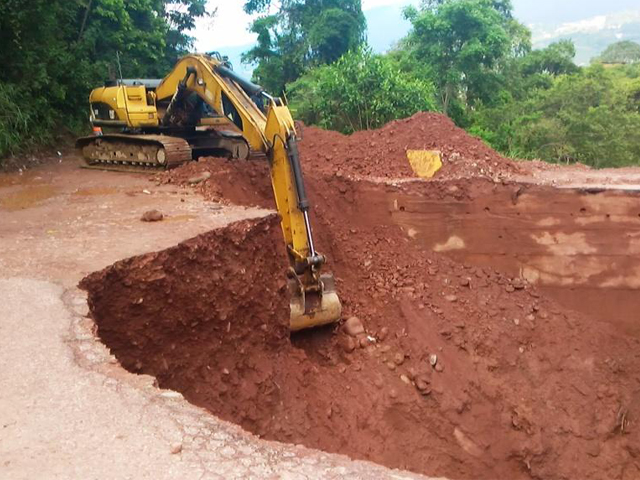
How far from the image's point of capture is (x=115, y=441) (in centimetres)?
271

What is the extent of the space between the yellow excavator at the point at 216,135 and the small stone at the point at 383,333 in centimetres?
91

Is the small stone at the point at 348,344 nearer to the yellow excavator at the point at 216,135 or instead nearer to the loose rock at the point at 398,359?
the yellow excavator at the point at 216,135

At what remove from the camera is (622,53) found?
50406 millimetres

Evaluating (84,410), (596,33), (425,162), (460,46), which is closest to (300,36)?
(460,46)

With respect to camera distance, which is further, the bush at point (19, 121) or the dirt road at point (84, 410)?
the bush at point (19, 121)

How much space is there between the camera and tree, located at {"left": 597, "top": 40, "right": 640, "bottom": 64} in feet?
161

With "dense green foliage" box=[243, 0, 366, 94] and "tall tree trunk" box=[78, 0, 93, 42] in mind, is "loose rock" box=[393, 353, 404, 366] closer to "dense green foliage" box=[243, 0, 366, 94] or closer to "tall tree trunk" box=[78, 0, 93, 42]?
"tall tree trunk" box=[78, 0, 93, 42]

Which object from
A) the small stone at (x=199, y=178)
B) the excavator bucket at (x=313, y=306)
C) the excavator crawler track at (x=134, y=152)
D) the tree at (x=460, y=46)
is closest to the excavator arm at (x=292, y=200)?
the excavator bucket at (x=313, y=306)

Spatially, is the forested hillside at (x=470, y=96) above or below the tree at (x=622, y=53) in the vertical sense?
below

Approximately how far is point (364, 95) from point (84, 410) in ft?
41.0

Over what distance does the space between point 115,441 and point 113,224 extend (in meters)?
4.16

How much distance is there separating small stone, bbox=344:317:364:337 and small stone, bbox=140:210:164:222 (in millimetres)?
2852

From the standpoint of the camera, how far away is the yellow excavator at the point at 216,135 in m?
6.95

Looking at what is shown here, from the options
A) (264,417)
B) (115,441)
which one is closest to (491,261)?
(264,417)
